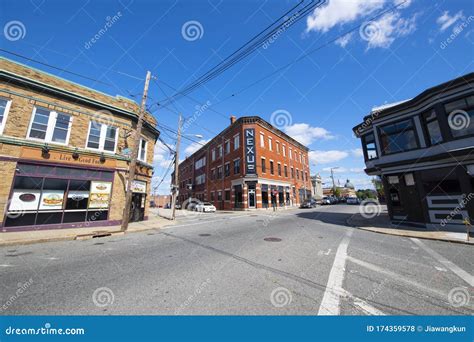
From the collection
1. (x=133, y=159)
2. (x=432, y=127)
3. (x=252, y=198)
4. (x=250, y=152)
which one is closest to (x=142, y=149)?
(x=133, y=159)

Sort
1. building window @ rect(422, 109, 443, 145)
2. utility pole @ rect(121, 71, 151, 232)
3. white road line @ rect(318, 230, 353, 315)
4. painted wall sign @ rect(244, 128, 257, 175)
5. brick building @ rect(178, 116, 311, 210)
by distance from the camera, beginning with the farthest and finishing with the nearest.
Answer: brick building @ rect(178, 116, 311, 210), painted wall sign @ rect(244, 128, 257, 175), utility pole @ rect(121, 71, 151, 232), building window @ rect(422, 109, 443, 145), white road line @ rect(318, 230, 353, 315)

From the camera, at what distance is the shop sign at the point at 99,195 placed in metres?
12.6

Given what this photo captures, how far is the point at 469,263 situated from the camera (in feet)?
17.8

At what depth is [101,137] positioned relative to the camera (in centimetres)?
1352

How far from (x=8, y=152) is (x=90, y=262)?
10.0 m

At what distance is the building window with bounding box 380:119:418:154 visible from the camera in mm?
12172

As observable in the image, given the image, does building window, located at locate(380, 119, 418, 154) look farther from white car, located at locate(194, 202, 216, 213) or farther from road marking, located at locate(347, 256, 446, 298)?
white car, located at locate(194, 202, 216, 213)

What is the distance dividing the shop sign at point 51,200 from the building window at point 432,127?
22198mm

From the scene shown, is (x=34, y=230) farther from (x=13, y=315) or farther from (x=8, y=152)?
(x=13, y=315)

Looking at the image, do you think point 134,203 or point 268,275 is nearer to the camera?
point 268,275

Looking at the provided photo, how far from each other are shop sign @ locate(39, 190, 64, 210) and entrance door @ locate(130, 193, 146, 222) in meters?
4.51

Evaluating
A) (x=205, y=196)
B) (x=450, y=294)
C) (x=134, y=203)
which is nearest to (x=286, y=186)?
(x=205, y=196)

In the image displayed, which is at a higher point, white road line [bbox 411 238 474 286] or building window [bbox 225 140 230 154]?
building window [bbox 225 140 230 154]

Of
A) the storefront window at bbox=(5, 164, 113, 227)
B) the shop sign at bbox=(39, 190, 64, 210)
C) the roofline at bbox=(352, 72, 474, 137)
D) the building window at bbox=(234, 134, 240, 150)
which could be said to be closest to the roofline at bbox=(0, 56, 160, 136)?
the storefront window at bbox=(5, 164, 113, 227)
